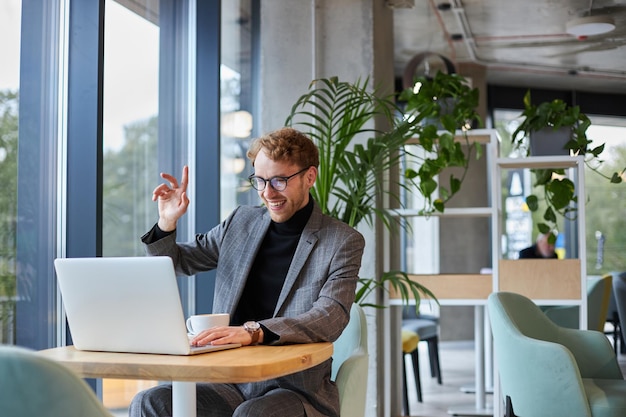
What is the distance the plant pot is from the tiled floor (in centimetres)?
178

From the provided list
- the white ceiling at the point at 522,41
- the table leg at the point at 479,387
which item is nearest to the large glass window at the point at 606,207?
the white ceiling at the point at 522,41

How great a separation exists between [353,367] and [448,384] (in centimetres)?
460

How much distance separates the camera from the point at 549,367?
11.3 ft

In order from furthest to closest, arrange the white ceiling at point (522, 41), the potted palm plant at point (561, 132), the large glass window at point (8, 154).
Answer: the white ceiling at point (522, 41) < the potted palm plant at point (561, 132) < the large glass window at point (8, 154)

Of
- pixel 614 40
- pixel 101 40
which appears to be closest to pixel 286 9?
pixel 101 40

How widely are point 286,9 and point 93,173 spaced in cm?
208

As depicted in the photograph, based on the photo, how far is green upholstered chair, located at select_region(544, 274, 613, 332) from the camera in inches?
235

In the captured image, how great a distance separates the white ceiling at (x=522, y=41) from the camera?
7160 millimetres

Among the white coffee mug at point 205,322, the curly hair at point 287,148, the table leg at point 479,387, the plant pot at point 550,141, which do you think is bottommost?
the table leg at point 479,387

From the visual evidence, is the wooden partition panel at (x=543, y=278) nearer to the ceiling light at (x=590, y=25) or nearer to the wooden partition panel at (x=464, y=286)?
the wooden partition panel at (x=464, y=286)

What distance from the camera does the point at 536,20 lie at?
752 centimetres

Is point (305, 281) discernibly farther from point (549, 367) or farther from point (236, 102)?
point (236, 102)

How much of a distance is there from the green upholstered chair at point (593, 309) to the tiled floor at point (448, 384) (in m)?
0.78

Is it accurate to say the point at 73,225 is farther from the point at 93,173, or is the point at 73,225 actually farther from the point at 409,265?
the point at 409,265
